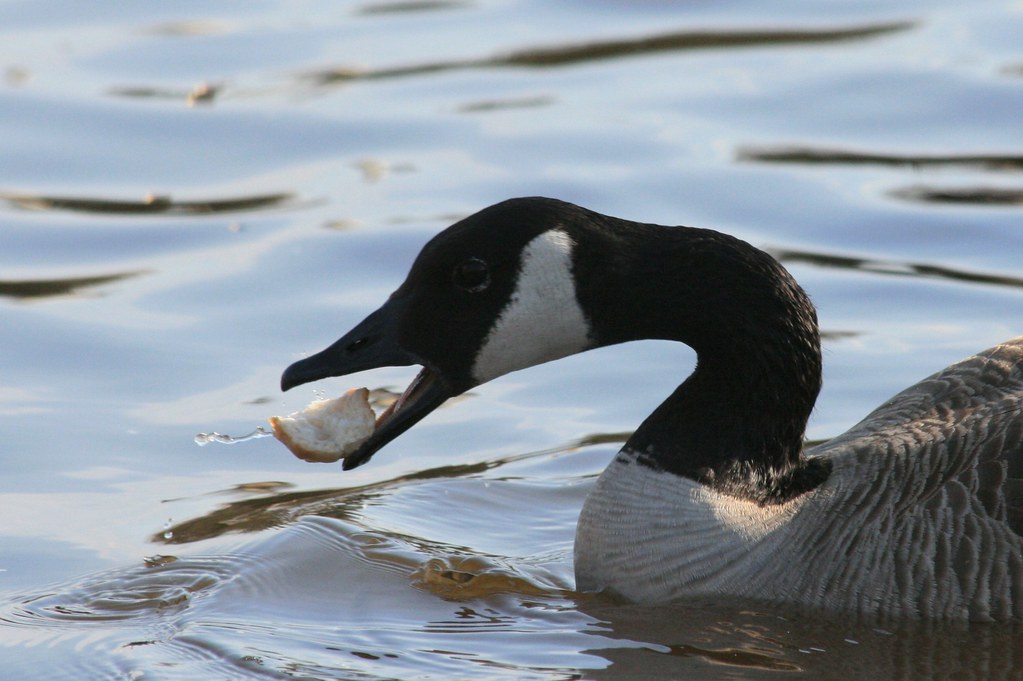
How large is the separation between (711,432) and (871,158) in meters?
6.87

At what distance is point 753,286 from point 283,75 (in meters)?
8.95

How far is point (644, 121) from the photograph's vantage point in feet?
47.3

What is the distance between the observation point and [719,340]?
7289mm

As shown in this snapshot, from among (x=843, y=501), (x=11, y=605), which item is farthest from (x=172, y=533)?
(x=843, y=501)

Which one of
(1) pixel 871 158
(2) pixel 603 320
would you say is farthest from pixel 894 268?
(2) pixel 603 320

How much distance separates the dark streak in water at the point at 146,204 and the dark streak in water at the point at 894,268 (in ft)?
12.5

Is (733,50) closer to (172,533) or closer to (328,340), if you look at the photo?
(328,340)

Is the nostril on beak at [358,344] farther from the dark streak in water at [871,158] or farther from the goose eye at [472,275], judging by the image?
the dark streak in water at [871,158]

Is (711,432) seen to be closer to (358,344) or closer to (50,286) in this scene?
(358,344)

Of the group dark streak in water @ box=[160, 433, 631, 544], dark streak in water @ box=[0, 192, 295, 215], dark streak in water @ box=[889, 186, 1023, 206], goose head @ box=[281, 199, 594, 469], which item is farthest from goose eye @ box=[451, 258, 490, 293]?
dark streak in water @ box=[889, 186, 1023, 206]

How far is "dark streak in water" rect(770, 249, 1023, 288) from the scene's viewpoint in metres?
11.3

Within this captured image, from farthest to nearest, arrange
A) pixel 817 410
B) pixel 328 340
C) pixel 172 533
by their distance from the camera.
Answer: pixel 328 340 → pixel 817 410 → pixel 172 533

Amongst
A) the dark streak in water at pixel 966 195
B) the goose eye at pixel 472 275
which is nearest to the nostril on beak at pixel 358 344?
the goose eye at pixel 472 275

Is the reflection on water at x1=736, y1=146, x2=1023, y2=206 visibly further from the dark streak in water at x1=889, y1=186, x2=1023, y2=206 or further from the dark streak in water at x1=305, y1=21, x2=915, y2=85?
the dark streak in water at x1=305, y1=21, x2=915, y2=85
